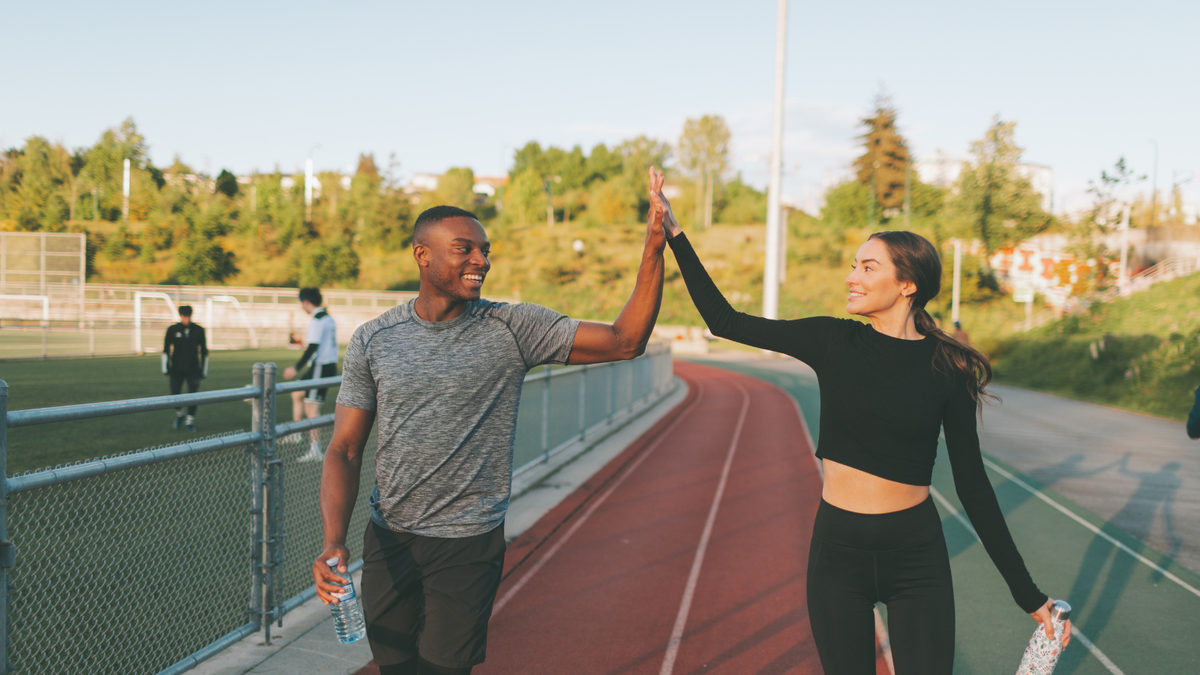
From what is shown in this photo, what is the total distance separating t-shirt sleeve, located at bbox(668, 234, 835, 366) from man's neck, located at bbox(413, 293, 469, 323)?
0.70 metres

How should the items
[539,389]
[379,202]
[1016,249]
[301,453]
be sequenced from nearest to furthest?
[301,453], [539,389], [1016,249], [379,202]

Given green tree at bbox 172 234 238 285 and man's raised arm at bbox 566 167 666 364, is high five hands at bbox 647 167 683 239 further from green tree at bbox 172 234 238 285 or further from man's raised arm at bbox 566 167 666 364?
green tree at bbox 172 234 238 285

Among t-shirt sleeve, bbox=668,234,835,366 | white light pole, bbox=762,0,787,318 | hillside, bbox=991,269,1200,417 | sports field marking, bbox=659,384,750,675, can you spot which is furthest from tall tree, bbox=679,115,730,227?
t-shirt sleeve, bbox=668,234,835,366

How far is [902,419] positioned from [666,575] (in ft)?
14.7

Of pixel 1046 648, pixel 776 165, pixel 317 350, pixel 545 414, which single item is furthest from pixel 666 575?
pixel 776 165

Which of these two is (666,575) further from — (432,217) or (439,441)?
(432,217)

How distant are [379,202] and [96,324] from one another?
41.3 meters

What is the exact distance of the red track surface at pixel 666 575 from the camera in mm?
5016

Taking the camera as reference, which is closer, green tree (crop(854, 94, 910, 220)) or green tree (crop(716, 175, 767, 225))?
green tree (crop(854, 94, 910, 220))

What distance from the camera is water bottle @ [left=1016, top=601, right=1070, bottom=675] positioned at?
2365 mm

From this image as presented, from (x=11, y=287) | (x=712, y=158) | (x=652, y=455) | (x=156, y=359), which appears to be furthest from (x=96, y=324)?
(x=712, y=158)

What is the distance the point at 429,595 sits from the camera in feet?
8.44

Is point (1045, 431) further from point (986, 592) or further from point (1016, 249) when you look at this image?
point (1016, 249)

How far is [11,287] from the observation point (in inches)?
1503
